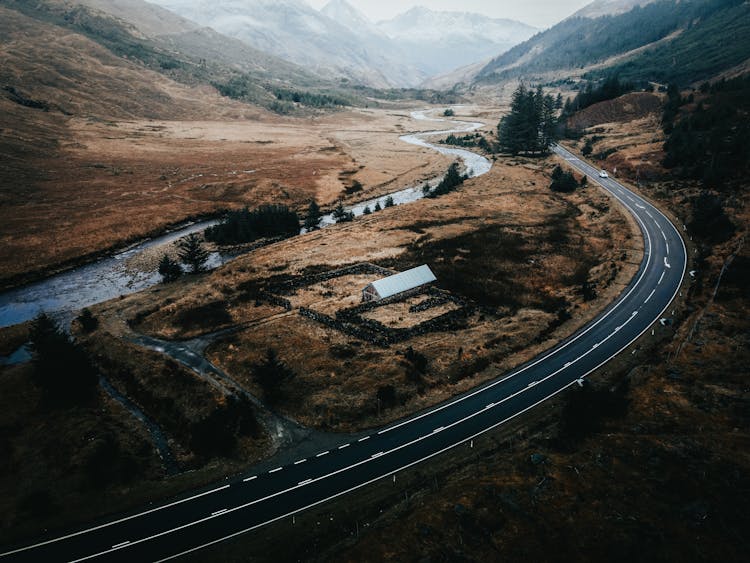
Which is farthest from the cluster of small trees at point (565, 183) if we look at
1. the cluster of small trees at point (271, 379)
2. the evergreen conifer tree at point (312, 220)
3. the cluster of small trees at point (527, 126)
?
the cluster of small trees at point (271, 379)

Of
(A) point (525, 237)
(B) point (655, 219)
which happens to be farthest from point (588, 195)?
(A) point (525, 237)

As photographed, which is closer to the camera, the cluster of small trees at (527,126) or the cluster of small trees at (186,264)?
the cluster of small trees at (186,264)

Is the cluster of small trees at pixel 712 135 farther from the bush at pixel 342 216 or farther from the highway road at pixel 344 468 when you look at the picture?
the bush at pixel 342 216

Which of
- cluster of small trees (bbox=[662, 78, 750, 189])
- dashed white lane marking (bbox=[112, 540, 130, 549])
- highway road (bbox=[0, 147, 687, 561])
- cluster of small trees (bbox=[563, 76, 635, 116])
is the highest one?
cluster of small trees (bbox=[563, 76, 635, 116])

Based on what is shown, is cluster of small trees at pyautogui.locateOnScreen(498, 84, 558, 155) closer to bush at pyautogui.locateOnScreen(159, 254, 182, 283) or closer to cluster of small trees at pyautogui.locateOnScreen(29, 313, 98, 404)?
bush at pyautogui.locateOnScreen(159, 254, 182, 283)

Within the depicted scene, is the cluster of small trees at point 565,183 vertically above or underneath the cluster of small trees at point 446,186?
above

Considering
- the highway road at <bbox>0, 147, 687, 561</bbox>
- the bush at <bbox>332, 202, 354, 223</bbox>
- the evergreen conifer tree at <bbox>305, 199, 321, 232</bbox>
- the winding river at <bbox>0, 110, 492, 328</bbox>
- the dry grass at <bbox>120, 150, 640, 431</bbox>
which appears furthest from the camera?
the bush at <bbox>332, 202, 354, 223</bbox>

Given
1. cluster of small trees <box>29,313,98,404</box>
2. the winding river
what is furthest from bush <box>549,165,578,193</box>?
cluster of small trees <box>29,313,98,404</box>
